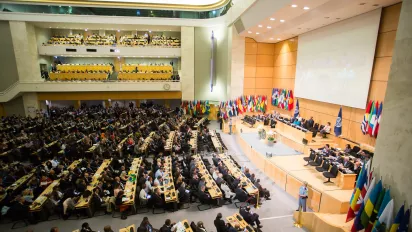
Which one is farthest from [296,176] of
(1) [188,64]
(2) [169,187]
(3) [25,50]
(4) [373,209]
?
(3) [25,50]

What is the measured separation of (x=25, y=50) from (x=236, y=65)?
19.1 meters

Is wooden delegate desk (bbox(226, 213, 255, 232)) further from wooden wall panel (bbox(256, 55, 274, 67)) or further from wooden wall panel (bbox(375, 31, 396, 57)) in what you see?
wooden wall panel (bbox(256, 55, 274, 67))

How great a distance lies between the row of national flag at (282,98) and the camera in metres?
17.3

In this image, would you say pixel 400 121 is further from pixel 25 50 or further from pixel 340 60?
pixel 25 50

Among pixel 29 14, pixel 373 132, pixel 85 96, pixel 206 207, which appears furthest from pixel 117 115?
pixel 373 132

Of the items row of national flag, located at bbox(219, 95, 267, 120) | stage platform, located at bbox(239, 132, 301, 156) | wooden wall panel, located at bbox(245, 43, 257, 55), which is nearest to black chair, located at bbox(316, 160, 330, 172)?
stage platform, located at bbox(239, 132, 301, 156)

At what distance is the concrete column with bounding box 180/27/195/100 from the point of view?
22.0 metres

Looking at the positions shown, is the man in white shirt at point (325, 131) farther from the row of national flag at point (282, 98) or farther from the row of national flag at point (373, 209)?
the row of national flag at point (373, 209)

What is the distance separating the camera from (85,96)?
68.8 feet

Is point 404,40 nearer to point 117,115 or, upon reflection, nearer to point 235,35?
point 235,35

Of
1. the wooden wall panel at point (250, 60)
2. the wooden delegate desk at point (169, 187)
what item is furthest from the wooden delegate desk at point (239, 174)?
the wooden wall panel at point (250, 60)

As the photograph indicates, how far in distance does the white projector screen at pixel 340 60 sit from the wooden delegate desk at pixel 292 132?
2.49 meters

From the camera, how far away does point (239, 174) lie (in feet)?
29.4

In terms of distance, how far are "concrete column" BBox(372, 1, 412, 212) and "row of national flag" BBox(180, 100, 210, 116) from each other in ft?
56.7
